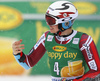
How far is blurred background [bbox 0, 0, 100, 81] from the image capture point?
711cm

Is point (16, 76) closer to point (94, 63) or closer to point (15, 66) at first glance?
point (15, 66)

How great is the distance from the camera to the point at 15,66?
282 inches

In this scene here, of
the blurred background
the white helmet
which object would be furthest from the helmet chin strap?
the blurred background

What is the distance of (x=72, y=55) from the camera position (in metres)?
3.83

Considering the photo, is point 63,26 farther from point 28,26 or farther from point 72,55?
point 28,26

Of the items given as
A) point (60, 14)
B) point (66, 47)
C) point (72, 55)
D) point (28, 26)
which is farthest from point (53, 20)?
point (28, 26)

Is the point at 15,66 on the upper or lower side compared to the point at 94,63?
lower

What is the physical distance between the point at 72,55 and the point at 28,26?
11.9 ft

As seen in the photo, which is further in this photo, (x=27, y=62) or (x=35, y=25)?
(x=35, y=25)

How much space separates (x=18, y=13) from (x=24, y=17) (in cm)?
17

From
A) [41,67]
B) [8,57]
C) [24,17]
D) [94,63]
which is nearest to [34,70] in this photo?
[41,67]

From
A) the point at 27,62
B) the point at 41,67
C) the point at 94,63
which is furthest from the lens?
the point at 41,67

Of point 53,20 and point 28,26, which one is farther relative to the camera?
point 28,26

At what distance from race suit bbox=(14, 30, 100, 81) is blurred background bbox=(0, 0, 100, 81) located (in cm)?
317
